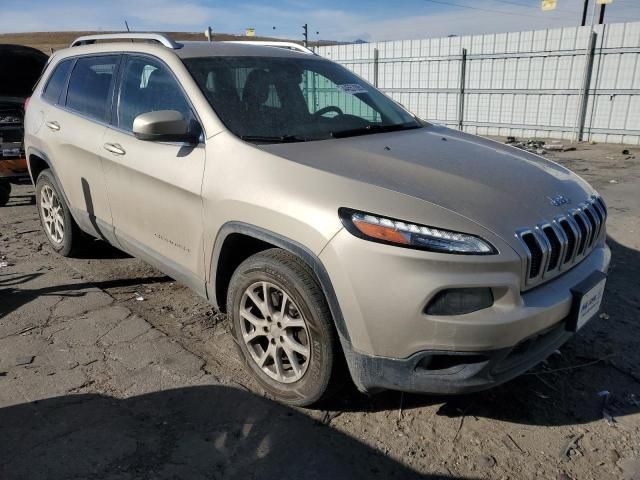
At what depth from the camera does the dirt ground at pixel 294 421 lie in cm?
229

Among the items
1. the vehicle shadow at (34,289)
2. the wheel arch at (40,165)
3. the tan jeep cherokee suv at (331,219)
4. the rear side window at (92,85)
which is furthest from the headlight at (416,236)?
the wheel arch at (40,165)

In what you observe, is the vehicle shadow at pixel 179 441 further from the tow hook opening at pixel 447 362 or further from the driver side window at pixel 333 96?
the driver side window at pixel 333 96

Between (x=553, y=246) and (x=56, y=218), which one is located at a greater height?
(x=553, y=246)

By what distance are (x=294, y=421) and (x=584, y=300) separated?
150 cm

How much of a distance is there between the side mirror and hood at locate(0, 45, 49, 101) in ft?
17.3

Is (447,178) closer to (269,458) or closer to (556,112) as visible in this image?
(269,458)

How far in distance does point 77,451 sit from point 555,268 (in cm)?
233

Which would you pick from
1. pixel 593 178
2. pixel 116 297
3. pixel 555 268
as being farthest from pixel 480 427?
pixel 593 178

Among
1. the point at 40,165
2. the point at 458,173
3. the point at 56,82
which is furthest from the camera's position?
the point at 40,165

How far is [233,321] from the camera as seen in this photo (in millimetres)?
2869

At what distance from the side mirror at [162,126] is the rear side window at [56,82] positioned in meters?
2.12

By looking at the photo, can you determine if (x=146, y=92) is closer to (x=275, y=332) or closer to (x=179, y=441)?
(x=275, y=332)

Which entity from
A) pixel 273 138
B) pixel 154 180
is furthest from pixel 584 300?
pixel 154 180

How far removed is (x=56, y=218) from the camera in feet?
15.9
